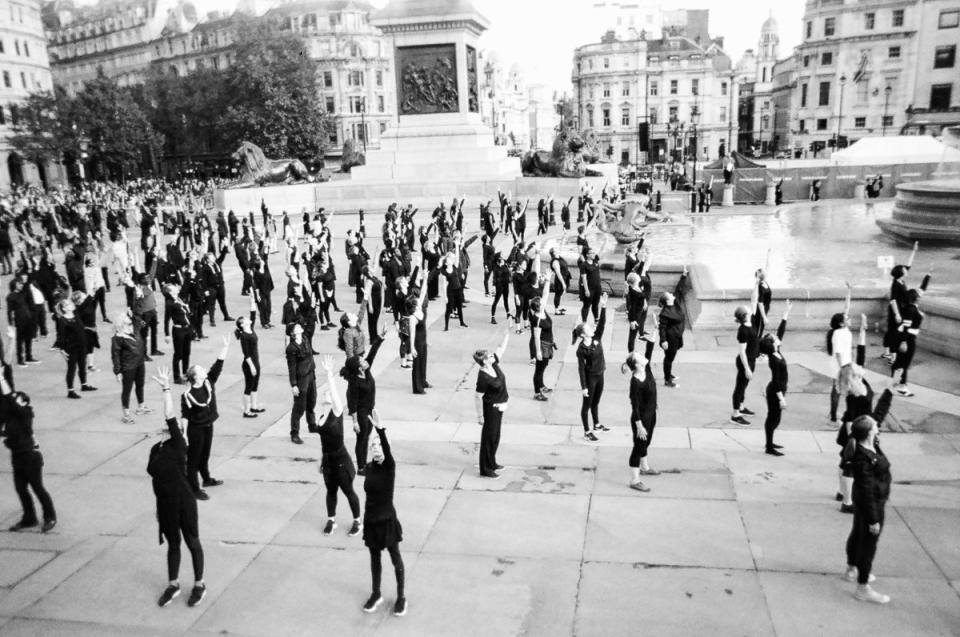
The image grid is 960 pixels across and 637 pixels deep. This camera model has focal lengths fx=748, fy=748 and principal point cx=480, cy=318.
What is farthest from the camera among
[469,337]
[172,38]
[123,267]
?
[172,38]

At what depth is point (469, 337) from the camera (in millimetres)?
14742

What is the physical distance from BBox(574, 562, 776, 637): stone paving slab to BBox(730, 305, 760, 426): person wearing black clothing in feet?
11.8

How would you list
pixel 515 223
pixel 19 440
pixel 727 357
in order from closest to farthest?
pixel 19 440, pixel 727 357, pixel 515 223

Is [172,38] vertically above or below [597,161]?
above

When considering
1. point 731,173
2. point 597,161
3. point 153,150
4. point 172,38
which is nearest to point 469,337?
point 731,173

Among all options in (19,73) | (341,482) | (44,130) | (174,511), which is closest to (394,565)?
(341,482)

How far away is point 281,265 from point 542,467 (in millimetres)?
17112

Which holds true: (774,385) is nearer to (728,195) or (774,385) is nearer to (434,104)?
(728,195)

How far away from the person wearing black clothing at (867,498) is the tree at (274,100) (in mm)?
65472

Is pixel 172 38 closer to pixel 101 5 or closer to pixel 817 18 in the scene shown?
pixel 101 5

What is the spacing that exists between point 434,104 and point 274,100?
36.1 meters

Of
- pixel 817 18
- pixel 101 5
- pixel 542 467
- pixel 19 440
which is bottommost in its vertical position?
pixel 542 467

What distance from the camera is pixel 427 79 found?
35.4m

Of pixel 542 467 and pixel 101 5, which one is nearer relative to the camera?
pixel 542 467
